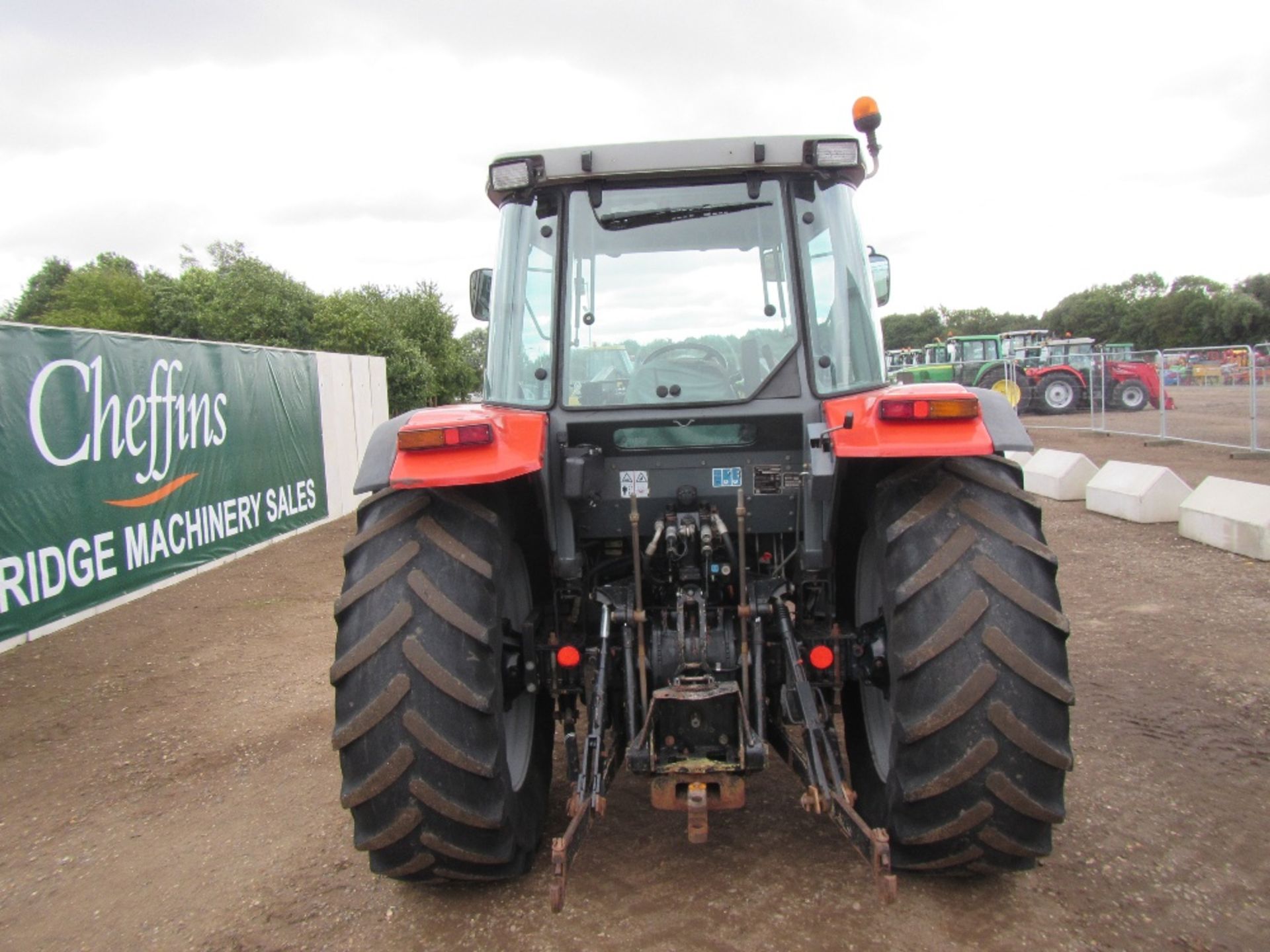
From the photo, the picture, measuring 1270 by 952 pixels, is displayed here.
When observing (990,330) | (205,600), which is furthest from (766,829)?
(990,330)

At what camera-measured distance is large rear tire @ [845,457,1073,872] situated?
2.37 meters

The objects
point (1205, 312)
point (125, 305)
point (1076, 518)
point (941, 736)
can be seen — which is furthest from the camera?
point (1205, 312)

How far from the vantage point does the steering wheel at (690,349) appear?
3.19 meters

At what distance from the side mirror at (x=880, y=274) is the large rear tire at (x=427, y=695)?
1.75 m

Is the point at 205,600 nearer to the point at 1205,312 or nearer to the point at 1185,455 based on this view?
the point at 1185,455

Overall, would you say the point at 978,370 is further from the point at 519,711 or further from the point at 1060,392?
the point at 519,711

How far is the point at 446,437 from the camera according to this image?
2570 millimetres

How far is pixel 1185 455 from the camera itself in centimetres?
1382

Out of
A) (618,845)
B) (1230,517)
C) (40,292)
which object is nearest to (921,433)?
(618,845)

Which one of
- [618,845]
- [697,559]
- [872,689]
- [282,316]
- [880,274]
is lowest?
[618,845]

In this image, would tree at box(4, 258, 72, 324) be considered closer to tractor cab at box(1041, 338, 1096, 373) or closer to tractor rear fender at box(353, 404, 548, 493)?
tractor cab at box(1041, 338, 1096, 373)

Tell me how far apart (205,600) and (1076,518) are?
8546mm

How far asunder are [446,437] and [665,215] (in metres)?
1.22

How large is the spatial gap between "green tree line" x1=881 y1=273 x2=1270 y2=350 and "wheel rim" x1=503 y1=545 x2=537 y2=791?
57.4 meters
